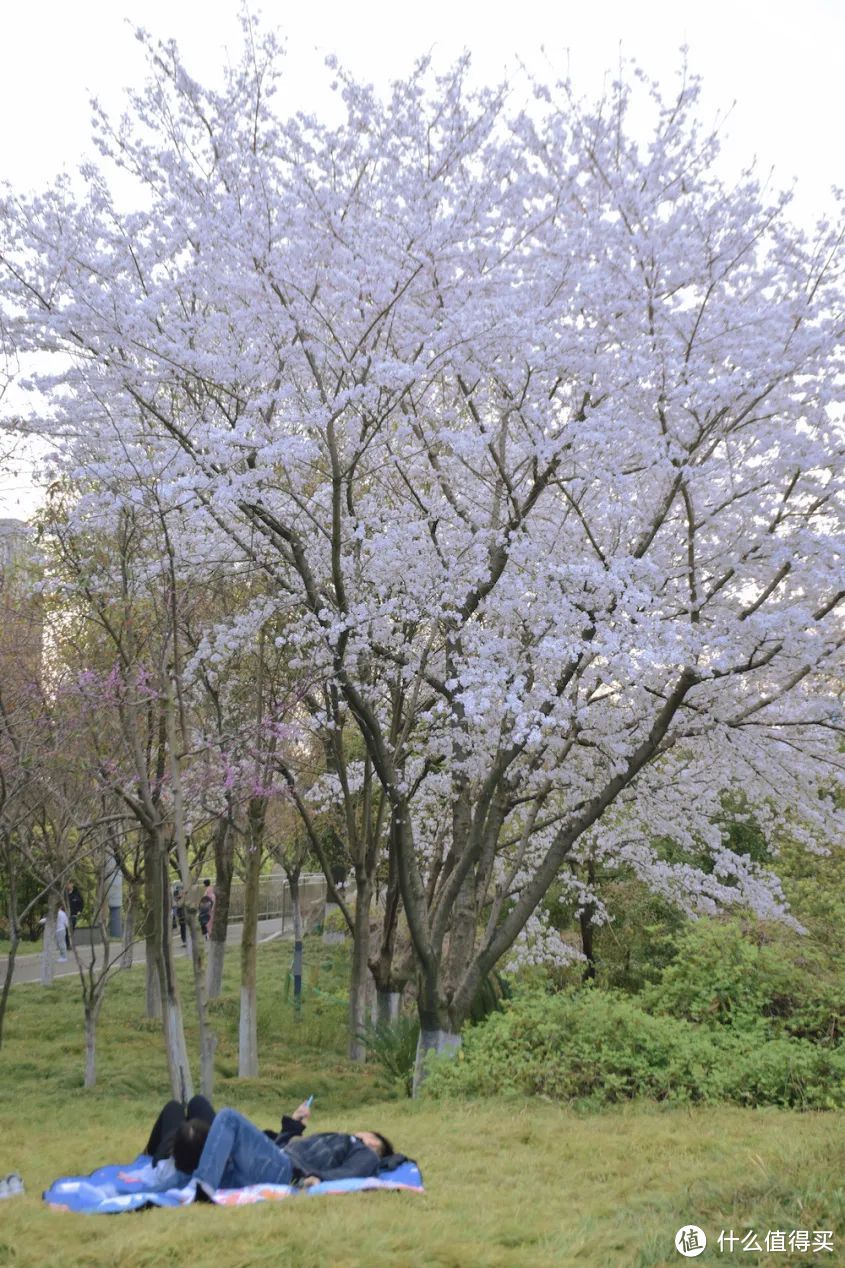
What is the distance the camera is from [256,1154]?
580cm

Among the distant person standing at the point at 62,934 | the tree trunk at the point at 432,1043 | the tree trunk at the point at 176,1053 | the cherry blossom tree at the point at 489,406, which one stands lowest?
the distant person standing at the point at 62,934

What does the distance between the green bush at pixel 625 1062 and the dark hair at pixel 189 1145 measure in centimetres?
347

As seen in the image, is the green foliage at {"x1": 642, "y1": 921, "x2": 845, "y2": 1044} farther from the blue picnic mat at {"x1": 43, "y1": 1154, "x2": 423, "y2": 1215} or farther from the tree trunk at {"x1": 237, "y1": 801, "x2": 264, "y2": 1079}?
the blue picnic mat at {"x1": 43, "y1": 1154, "x2": 423, "y2": 1215}

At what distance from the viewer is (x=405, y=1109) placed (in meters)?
8.79

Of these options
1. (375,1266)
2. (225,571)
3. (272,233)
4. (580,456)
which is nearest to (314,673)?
(225,571)

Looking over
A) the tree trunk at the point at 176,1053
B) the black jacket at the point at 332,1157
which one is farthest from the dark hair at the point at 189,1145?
the tree trunk at the point at 176,1053

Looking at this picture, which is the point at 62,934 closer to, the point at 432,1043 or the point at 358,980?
the point at 358,980

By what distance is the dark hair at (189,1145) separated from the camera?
5.82 meters

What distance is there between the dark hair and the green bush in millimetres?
3471

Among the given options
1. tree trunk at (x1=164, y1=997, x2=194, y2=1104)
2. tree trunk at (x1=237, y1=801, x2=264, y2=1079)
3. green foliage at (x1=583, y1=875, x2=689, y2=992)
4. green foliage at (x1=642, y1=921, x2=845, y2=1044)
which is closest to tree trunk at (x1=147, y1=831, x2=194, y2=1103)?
tree trunk at (x1=164, y1=997, x2=194, y2=1104)

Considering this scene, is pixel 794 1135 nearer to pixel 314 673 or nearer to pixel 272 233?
pixel 314 673

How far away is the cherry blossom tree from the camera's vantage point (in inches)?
317

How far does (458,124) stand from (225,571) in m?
4.48

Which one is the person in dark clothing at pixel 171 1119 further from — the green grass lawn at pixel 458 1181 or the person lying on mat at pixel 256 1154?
the green grass lawn at pixel 458 1181
